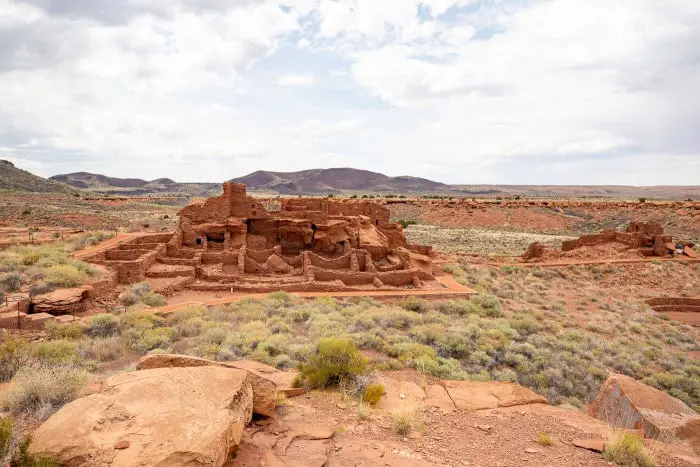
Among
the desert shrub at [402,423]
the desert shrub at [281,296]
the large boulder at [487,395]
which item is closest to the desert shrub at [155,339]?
the desert shrub at [281,296]

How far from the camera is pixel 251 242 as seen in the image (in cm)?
2044

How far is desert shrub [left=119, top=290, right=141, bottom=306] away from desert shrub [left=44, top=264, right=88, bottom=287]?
4.71ft

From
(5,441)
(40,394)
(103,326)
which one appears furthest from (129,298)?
(5,441)

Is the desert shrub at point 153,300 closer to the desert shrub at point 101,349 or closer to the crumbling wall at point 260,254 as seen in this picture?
the desert shrub at point 101,349

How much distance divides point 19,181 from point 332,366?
3144 inches

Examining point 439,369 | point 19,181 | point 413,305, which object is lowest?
point 413,305

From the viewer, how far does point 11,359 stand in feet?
22.6

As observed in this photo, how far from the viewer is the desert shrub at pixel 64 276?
13289mm

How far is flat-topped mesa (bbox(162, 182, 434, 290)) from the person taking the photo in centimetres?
1842

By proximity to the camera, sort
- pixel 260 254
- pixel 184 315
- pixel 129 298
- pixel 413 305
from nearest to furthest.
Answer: pixel 184 315 < pixel 129 298 < pixel 413 305 < pixel 260 254

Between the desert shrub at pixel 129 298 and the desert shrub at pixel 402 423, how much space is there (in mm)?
11096

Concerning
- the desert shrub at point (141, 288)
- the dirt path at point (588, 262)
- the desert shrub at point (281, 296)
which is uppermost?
the desert shrub at point (141, 288)

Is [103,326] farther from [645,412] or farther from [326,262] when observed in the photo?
[645,412]

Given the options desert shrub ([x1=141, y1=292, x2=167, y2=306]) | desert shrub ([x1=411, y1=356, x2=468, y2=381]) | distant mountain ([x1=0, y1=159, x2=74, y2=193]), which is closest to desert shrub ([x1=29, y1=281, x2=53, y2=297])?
desert shrub ([x1=141, y1=292, x2=167, y2=306])
